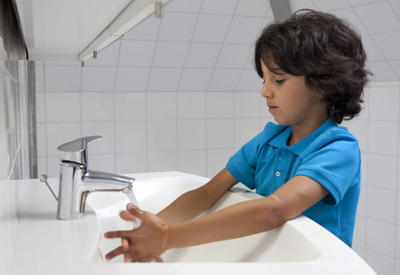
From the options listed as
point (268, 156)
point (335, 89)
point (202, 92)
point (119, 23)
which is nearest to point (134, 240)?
point (119, 23)

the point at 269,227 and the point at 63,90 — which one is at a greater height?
the point at 63,90

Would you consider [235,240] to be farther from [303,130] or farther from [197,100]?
[197,100]

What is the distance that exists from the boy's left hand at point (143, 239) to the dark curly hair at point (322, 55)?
0.46 m

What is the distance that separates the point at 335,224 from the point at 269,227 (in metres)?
0.21

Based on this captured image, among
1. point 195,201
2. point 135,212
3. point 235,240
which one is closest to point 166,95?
point 195,201

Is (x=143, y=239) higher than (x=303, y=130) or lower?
lower

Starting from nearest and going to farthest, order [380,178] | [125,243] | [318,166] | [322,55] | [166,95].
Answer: [125,243] → [318,166] → [322,55] → [380,178] → [166,95]

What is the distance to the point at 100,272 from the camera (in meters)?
0.49

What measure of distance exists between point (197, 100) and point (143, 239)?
209 cm

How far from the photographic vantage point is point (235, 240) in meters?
0.85

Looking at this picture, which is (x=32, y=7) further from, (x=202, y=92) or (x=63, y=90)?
(x=202, y=92)

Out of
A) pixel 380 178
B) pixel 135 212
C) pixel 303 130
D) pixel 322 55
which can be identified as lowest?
pixel 380 178

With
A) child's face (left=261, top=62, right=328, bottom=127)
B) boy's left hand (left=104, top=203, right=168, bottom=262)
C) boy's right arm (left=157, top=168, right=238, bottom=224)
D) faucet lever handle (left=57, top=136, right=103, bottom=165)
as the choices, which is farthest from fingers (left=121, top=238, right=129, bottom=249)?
child's face (left=261, top=62, right=328, bottom=127)

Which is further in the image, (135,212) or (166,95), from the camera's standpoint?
(166,95)
